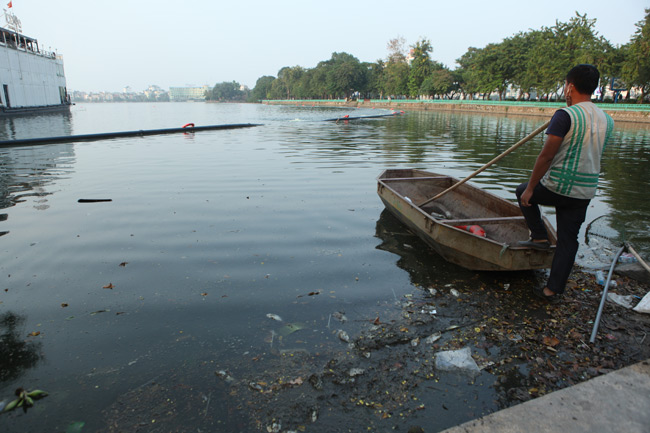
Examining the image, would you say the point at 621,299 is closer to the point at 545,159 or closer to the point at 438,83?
the point at 545,159

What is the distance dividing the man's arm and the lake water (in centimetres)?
162

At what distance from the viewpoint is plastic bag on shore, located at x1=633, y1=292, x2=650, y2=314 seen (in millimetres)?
4582

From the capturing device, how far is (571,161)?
14.0ft

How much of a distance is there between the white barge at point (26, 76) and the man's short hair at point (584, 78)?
52.9 m

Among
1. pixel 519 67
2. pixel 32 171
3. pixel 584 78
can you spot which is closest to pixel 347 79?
pixel 519 67

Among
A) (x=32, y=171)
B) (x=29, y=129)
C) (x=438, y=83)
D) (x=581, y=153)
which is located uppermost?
(x=438, y=83)

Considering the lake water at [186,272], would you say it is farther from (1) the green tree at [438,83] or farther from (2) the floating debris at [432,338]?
(1) the green tree at [438,83]

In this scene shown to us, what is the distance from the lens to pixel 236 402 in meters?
3.30

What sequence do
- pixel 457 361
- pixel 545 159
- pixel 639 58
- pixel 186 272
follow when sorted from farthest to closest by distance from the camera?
pixel 639 58 → pixel 186 272 → pixel 545 159 → pixel 457 361

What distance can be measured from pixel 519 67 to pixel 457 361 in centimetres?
7728

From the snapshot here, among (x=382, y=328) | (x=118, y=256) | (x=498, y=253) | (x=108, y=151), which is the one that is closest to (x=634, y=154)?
(x=498, y=253)

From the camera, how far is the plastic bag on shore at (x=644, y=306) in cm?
458

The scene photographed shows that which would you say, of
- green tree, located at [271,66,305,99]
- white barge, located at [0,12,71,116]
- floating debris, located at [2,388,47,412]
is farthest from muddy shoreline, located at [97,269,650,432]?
green tree, located at [271,66,305,99]

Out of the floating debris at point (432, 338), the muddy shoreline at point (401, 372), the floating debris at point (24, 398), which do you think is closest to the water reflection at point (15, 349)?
the floating debris at point (24, 398)
